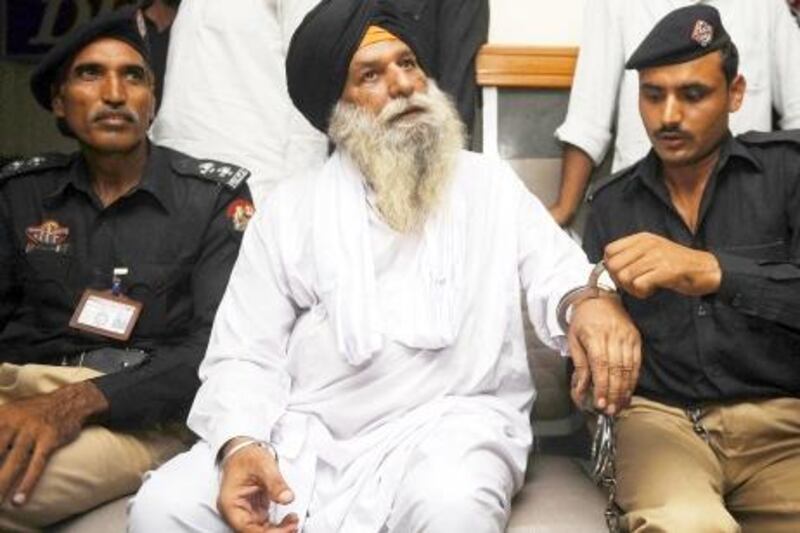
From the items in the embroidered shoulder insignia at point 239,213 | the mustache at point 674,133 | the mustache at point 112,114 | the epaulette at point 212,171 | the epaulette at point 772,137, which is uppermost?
the mustache at point 112,114

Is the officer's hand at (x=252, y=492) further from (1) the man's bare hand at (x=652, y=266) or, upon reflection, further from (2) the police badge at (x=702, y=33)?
(2) the police badge at (x=702, y=33)

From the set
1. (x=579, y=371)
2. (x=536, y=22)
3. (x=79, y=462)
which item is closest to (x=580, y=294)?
(x=579, y=371)

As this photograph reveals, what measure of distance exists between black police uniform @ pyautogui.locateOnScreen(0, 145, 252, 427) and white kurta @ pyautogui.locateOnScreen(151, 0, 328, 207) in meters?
0.39

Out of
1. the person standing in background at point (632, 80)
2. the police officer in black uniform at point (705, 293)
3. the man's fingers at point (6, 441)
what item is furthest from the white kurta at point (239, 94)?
the man's fingers at point (6, 441)

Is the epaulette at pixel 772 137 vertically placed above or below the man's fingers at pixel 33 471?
above

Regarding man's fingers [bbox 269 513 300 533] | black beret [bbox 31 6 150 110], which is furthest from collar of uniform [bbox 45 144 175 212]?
man's fingers [bbox 269 513 300 533]

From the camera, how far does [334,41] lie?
2.54 meters

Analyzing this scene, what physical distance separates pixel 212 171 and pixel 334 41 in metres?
0.57

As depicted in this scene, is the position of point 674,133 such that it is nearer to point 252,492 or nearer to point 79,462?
point 252,492

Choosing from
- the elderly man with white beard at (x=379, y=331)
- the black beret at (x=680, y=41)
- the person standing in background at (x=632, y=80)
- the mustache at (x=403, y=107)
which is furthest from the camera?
the person standing in background at (x=632, y=80)

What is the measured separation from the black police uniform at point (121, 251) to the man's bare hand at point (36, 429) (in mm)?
223

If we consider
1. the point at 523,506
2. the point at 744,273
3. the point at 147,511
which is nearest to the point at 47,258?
the point at 147,511

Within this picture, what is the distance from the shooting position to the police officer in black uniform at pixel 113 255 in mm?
2561

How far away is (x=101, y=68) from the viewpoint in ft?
9.49
